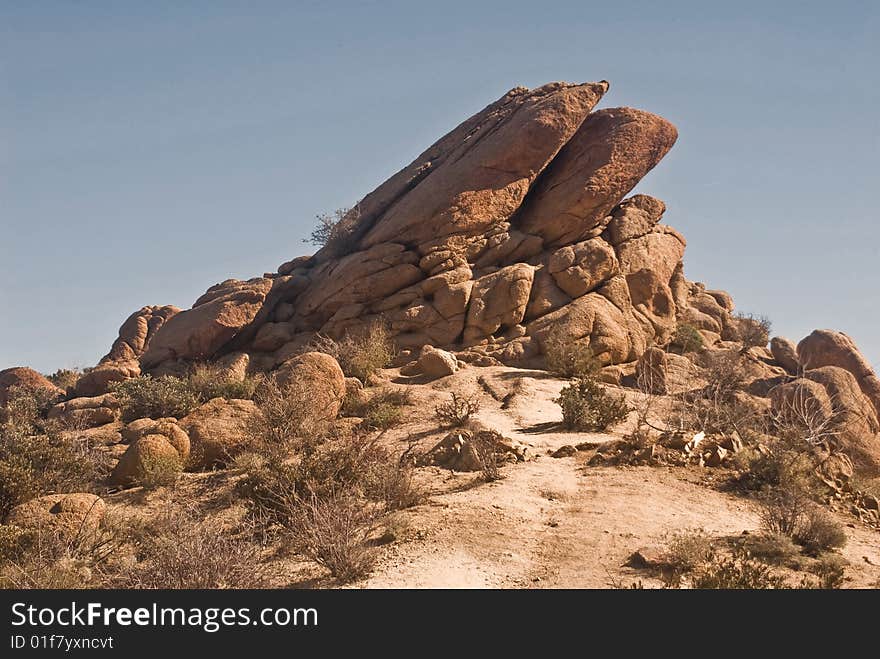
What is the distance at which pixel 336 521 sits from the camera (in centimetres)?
827

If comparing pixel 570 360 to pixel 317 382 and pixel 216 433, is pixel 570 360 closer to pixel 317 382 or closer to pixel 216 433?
pixel 317 382

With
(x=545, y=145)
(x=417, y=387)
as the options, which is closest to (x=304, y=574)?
(x=417, y=387)

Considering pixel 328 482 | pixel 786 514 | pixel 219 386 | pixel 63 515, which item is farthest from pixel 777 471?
pixel 219 386

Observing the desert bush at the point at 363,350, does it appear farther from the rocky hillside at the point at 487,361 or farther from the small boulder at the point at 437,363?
the small boulder at the point at 437,363

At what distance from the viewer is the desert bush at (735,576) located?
7.30 metres

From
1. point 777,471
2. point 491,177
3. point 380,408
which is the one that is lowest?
point 777,471

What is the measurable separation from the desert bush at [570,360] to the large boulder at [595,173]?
197 inches

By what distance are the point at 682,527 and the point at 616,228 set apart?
15662 mm

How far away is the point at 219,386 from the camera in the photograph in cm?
1797

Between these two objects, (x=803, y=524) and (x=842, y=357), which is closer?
(x=803, y=524)

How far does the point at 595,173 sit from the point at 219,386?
522 inches

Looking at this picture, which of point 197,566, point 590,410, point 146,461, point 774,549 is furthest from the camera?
point 590,410

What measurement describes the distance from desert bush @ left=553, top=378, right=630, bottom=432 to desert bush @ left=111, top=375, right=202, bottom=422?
8.33 m

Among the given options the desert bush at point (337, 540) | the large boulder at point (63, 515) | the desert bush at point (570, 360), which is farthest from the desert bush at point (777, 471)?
the large boulder at point (63, 515)
